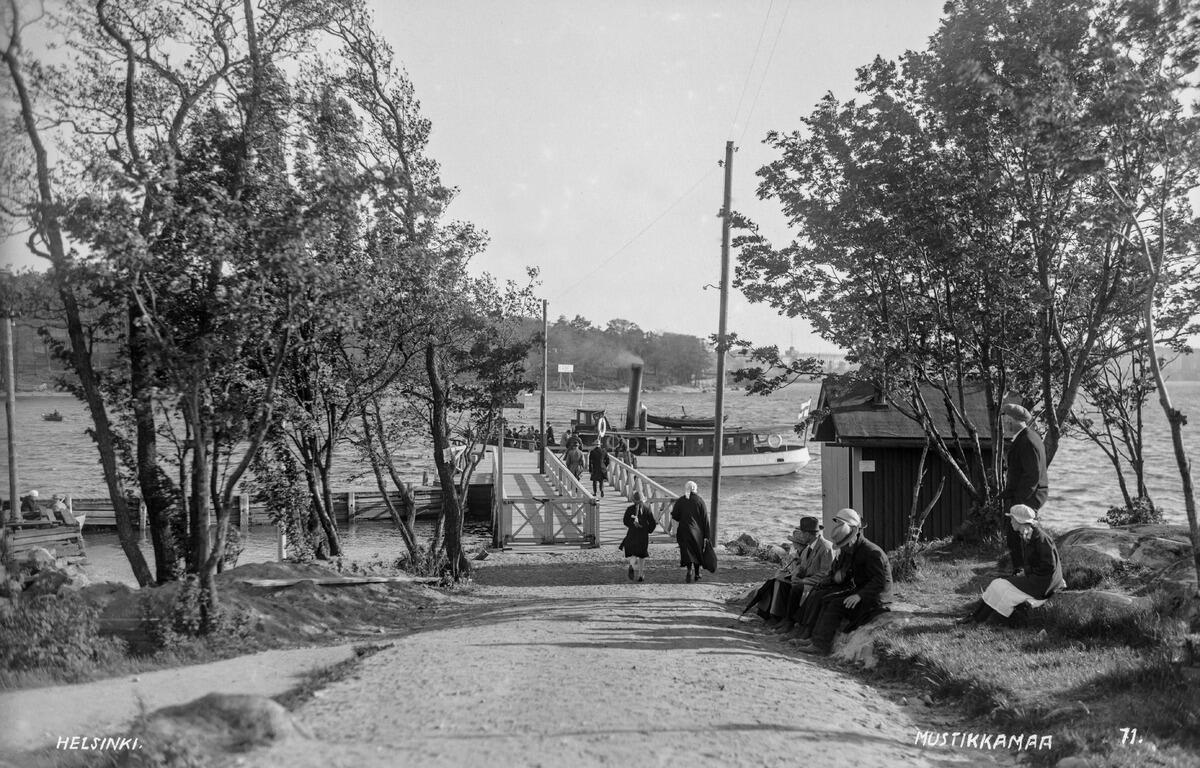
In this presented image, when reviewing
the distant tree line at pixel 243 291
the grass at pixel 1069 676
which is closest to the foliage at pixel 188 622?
the distant tree line at pixel 243 291

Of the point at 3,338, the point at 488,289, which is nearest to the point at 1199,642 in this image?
the point at 488,289

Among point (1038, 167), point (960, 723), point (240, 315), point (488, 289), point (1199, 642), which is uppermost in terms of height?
point (1038, 167)

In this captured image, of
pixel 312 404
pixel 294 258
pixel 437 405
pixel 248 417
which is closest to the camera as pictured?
pixel 294 258

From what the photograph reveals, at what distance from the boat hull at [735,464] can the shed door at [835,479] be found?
23.8 metres

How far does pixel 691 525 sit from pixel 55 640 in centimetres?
863

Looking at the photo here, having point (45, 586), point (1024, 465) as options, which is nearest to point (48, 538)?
point (45, 586)

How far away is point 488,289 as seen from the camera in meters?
14.9

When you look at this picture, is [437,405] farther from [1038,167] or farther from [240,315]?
[1038,167]

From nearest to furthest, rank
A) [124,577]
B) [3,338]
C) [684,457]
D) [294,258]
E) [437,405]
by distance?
[294,258], [437,405], [3,338], [124,577], [684,457]

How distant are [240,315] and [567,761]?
204 inches

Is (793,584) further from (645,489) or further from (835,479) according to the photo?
(645,489)

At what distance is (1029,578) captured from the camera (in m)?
8.15

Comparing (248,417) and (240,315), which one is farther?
(248,417)

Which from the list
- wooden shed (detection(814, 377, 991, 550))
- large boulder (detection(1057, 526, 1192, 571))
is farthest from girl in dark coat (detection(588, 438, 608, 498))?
large boulder (detection(1057, 526, 1192, 571))
